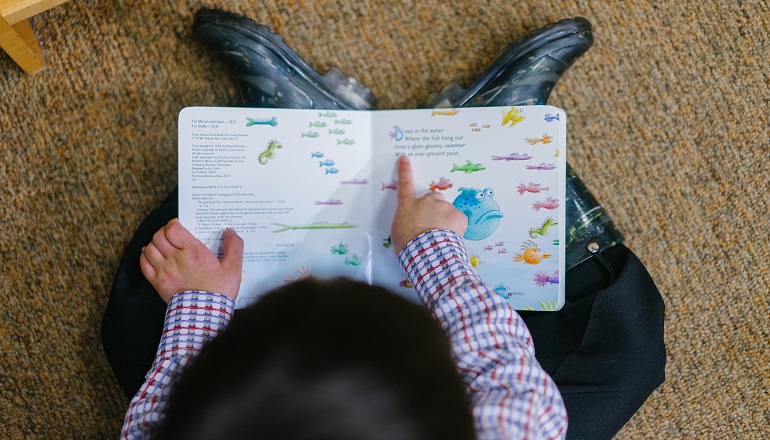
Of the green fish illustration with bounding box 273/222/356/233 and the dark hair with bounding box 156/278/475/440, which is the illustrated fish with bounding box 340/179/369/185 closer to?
the green fish illustration with bounding box 273/222/356/233

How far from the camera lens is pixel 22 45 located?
0.65m

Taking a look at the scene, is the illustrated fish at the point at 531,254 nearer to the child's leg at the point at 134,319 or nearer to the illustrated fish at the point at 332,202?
the illustrated fish at the point at 332,202

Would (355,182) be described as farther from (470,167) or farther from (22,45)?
(22,45)

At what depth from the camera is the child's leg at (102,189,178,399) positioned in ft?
1.99

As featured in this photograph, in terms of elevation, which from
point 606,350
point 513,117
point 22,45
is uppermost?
point 22,45

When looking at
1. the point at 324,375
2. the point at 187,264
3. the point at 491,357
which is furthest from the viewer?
the point at 187,264

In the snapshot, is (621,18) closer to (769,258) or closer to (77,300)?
(769,258)

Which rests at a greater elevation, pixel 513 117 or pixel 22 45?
pixel 22 45

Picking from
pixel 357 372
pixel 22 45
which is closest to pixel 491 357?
pixel 357 372

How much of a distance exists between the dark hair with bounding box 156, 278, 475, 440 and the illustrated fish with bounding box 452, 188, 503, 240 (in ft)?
0.68

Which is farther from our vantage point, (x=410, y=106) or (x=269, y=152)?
(x=410, y=106)

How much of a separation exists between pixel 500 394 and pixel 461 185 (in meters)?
0.24

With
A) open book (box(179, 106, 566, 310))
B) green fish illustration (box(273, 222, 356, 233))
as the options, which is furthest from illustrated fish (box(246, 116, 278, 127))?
green fish illustration (box(273, 222, 356, 233))

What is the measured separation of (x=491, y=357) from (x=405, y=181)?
0.22 m
